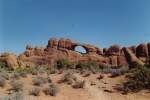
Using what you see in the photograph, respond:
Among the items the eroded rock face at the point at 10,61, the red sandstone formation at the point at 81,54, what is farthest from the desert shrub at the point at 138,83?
the red sandstone formation at the point at 81,54

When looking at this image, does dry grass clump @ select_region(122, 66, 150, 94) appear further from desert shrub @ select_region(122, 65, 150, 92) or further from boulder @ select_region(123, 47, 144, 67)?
boulder @ select_region(123, 47, 144, 67)

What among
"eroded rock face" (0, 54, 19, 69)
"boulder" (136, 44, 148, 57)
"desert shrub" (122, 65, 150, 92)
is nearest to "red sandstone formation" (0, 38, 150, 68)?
"boulder" (136, 44, 148, 57)

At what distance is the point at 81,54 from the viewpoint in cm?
7106

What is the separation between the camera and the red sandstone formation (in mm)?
67688

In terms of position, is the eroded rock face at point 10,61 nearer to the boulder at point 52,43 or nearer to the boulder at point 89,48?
the boulder at point 52,43

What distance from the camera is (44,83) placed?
20516 millimetres

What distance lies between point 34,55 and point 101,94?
52.4 meters

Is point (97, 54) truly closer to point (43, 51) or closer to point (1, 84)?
point (43, 51)

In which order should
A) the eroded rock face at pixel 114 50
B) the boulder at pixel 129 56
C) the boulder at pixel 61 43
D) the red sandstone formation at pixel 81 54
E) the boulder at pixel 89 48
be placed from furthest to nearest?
the boulder at pixel 61 43 → the boulder at pixel 89 48 → the eroded rock face at pixel 114 50 → the red sandstone formation at pixel 81 54 → the boulder at pixel 129 56

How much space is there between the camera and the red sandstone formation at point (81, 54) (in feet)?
222

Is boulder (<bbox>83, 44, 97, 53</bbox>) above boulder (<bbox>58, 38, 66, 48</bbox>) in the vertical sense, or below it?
below

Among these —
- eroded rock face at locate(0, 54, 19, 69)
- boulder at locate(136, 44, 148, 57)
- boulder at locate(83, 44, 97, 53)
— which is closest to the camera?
eroded rock face at locate(0, 54, 19, 69)

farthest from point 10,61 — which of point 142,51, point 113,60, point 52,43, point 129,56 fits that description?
point 142,51

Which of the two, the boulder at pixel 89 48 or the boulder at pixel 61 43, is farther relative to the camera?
the boulder at pixel 61 43
